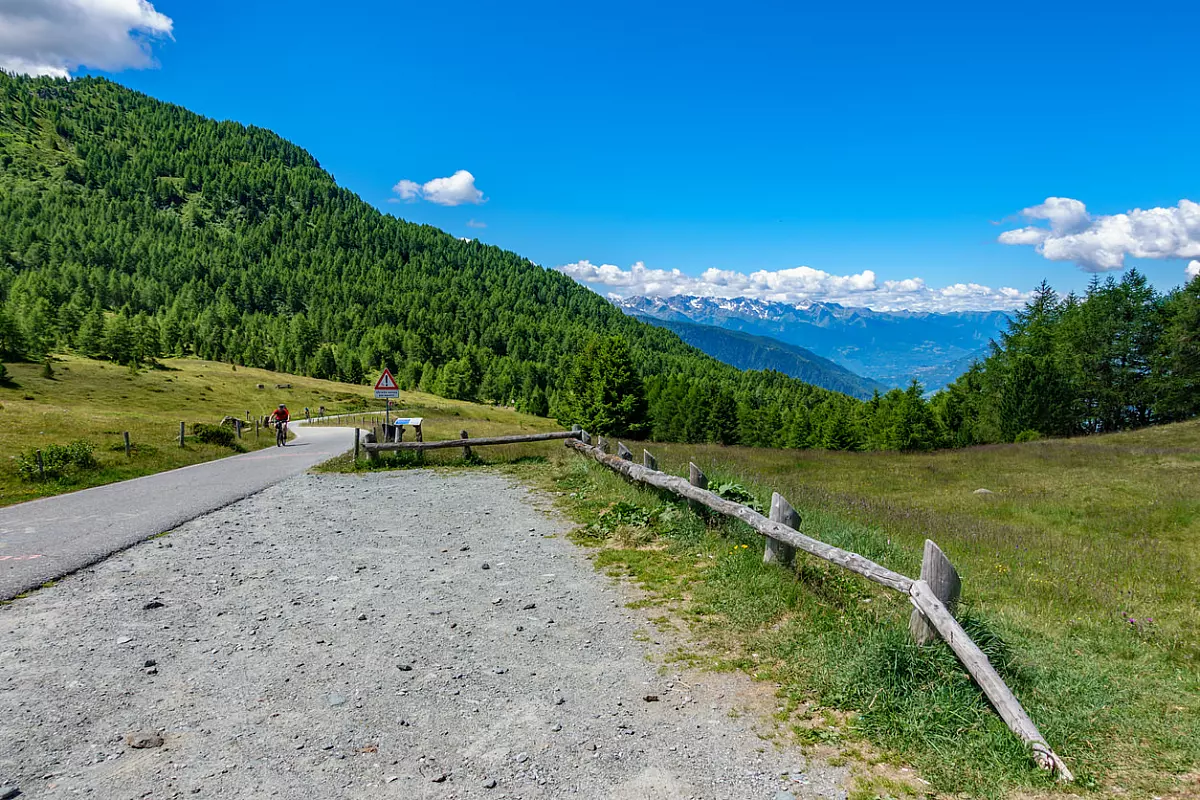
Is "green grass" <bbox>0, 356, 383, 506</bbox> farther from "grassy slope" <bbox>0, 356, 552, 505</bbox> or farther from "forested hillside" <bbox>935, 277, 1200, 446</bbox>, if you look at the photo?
"forested hillside" <bbox>935, 277, 1200, 446</bbox>

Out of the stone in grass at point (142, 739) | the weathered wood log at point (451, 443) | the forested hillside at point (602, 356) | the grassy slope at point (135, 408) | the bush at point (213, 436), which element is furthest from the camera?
the forested hillside at point (602, 356)

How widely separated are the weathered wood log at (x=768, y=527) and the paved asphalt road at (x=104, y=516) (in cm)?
987

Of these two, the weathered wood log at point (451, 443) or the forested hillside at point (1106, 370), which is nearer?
the weathered wood log at point (451, 443)

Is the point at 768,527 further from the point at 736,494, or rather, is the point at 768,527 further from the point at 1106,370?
the point at 1106,370

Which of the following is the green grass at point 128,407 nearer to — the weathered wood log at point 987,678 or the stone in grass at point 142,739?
the stone in grass at point 142,739

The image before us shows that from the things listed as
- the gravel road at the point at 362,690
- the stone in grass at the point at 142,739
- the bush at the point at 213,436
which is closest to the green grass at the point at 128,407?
the bush at the point at 213,436

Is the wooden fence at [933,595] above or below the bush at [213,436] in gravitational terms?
above


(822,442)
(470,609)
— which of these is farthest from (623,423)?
(470,609)

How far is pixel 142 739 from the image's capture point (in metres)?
4.69

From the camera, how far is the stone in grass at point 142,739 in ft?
15.1

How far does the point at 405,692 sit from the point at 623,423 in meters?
54.0

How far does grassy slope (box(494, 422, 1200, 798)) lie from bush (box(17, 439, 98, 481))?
1680 cm

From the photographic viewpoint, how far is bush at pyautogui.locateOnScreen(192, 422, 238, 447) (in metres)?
29.9

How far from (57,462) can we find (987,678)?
82.3 ft
